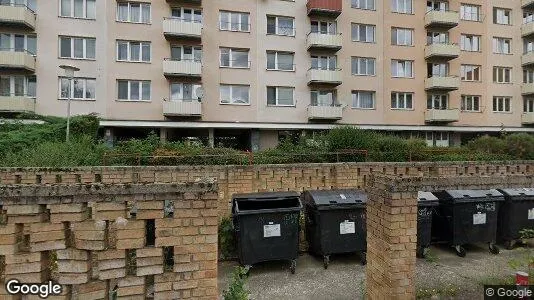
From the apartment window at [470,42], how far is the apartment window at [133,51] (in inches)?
939

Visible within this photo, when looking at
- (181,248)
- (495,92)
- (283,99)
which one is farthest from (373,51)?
(181,248)

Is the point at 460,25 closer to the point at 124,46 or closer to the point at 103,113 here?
the point at 124,46

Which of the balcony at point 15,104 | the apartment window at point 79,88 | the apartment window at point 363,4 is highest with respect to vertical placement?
the apartment window at point 363,4

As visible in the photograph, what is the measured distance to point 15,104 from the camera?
16828mm

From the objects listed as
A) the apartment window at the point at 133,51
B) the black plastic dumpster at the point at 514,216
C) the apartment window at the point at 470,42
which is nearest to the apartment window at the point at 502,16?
the apartment window at the point at 470,42

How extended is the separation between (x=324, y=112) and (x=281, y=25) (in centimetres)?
690

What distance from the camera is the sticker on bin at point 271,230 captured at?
5.42 m

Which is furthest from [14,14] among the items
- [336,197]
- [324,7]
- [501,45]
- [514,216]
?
[501,45]

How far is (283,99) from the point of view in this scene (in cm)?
2136

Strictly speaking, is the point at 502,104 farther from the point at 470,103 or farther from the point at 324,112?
the point at 324,112

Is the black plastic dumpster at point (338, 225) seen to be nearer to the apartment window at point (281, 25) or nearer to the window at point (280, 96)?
the window at point (280, 96)

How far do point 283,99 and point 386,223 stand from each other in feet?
61.4

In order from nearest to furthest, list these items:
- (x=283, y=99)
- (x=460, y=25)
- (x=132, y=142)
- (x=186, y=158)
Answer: (x=186, y=158) < (x=132, y=142) < (x=283, y=99) < (x=460, y=25)

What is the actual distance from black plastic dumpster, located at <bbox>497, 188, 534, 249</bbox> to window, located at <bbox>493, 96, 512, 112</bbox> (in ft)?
75.9
